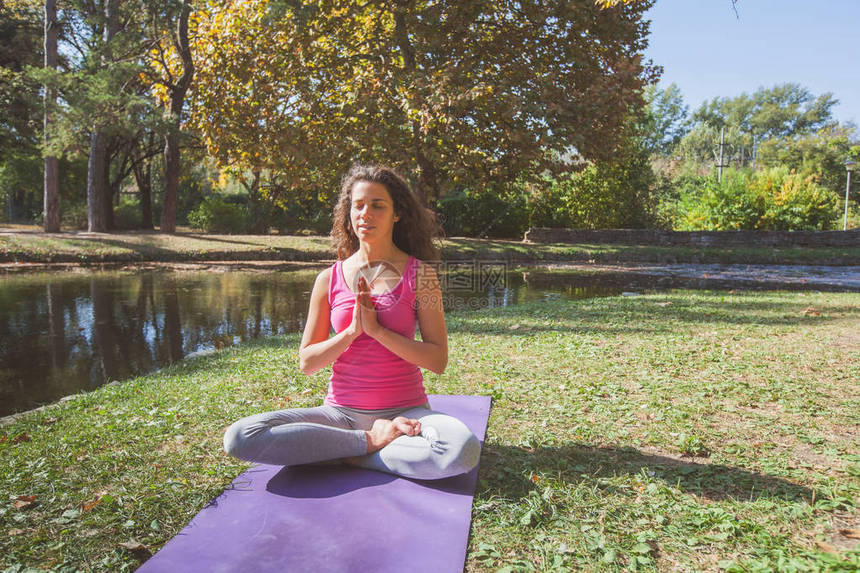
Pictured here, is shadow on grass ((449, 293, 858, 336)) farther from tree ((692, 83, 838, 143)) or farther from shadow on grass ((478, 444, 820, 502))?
tree ((692, 83, 838, 143))

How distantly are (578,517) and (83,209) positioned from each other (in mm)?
28893

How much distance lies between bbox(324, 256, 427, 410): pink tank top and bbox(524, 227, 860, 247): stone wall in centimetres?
1921

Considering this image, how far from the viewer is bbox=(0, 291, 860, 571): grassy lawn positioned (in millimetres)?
2211

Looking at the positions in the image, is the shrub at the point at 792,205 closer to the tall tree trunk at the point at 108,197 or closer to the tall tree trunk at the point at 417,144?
the tall tree trunk at the point at 417,144

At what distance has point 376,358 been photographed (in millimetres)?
2912

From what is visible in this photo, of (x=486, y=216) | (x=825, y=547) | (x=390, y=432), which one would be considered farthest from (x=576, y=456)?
(x=486, y=216)

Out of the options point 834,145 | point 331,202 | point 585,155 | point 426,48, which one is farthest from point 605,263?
point 834,145

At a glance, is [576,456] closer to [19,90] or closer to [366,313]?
[366,313]

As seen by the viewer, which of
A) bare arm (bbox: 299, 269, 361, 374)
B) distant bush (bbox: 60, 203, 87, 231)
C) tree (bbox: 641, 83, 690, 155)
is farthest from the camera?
tree (bbox: 641, 83, 690, 155)

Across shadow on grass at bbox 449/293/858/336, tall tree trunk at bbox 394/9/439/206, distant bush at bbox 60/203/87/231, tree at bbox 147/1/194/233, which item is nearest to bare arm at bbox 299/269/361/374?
shadow on grass at bbox 449/293/858/336

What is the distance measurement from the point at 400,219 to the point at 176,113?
59.2 ft

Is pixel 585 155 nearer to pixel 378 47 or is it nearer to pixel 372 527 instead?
pixel 378 47

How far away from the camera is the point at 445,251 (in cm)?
1767

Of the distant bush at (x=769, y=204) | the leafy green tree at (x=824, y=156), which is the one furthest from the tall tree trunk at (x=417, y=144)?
the leafy green tree at (x=824, y=156)
